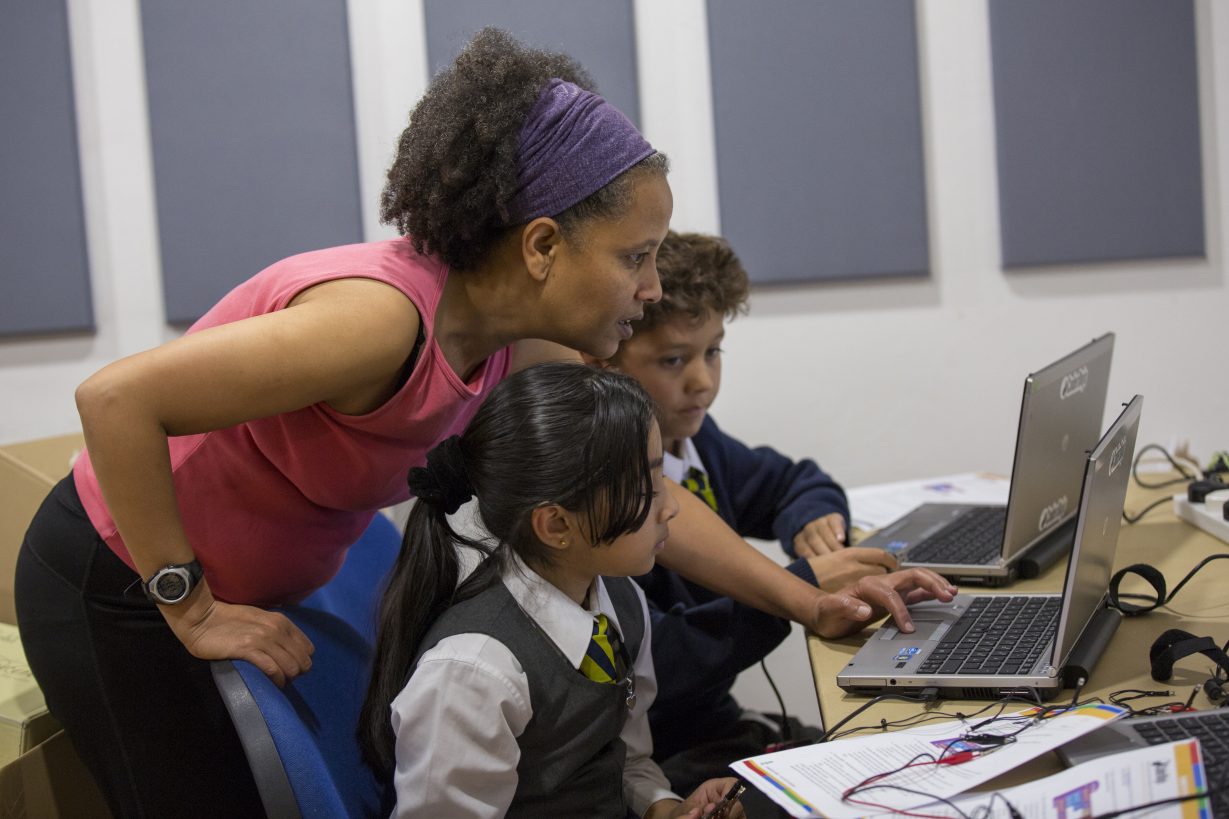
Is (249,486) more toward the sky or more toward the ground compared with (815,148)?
more toward the ground

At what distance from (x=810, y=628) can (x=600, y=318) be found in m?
0.49

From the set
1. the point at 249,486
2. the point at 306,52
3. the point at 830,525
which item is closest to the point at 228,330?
the point at 249,486

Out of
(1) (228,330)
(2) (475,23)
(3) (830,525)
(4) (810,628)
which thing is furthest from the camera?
(2) (475,23)

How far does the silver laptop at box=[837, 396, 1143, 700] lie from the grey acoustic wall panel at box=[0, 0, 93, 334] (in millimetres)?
2055

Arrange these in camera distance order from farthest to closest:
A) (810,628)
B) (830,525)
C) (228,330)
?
(830,525)
(810,628)
(228,330)

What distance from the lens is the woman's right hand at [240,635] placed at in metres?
1.12

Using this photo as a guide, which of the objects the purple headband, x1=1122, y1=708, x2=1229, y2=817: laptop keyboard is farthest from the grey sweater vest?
x1=1122, y1=708, x2=1229, y2=817: laptop keyboard

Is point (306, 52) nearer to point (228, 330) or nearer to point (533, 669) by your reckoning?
point (228, 330)

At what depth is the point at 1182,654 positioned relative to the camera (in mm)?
1095

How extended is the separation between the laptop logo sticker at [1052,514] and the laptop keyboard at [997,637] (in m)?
0.22

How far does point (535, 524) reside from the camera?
1205 mm

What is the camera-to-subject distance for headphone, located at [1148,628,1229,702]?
107cm

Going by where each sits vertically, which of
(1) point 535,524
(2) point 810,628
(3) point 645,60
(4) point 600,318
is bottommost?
(2) point 810,628

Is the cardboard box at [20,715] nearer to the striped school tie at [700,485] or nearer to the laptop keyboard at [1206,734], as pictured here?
the striped school tie at [700,485]
